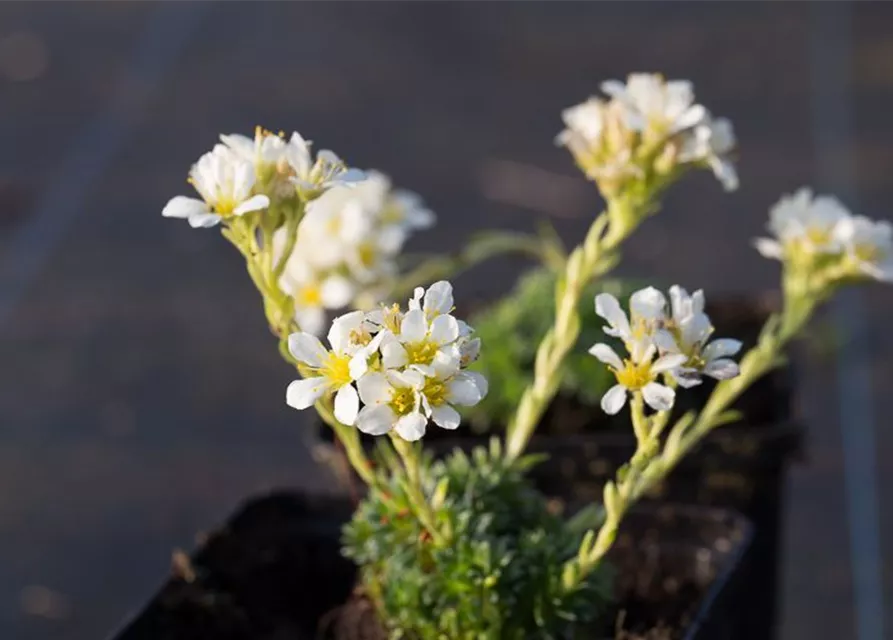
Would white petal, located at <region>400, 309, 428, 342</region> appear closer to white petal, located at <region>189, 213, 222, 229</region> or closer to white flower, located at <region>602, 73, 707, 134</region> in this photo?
white petal, located at <region>189, 213, 222, 229</region>

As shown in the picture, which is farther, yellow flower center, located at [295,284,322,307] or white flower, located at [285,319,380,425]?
yellow flower center, located at [295,284,322,307]

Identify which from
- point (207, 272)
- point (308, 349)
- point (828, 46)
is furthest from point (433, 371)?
point (828, 46)

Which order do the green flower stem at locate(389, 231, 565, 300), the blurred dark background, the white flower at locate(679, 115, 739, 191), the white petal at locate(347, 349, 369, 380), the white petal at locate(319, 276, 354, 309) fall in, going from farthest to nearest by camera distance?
the blurred dark background → the green flower stem at locate(389, 231, 565, 300) → the white petal at locate(319, 276, 354, 309) → the white flower at locate(679, 115, 739, 191) → the white petal at locate(347, 349, 369, 380)

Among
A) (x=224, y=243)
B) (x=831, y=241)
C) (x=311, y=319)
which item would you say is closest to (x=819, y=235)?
(x=831, y=241)

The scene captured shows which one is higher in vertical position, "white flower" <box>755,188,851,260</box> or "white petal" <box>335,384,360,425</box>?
"white flower" <box>755,188,851,260</box>

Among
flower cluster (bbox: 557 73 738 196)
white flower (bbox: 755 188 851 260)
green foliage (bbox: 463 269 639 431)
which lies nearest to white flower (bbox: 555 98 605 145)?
flower cluster (bbox: 557 73 738 196)

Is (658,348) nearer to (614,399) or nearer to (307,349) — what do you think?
(614,399)
